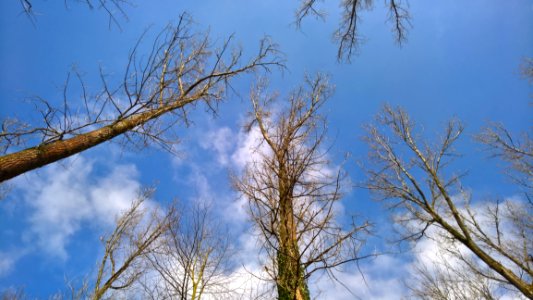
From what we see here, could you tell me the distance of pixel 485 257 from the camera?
6742 millimetres

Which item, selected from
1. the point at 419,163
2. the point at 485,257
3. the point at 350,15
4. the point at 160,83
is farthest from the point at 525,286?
the point at 160,83

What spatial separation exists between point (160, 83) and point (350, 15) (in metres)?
2.97

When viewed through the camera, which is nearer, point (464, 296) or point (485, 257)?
point (485, 257)

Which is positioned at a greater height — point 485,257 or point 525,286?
point 485,257

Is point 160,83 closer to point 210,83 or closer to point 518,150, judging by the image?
A: point 210,83

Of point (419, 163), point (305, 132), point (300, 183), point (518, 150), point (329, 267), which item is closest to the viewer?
point (329, 267)

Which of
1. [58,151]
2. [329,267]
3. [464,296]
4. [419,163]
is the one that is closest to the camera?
[58,151]

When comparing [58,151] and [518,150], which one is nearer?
[58,151]

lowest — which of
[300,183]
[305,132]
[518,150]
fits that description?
[300,183]

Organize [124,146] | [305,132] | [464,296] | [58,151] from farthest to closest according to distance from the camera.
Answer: [464,296] → [305,132] → [124,146] → [58,151]

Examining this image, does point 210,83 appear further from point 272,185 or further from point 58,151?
point 58,151

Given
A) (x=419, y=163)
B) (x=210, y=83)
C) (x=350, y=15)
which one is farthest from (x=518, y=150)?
(x=210, y=83)

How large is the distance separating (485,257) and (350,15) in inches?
236

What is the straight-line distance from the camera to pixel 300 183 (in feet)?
16.6
